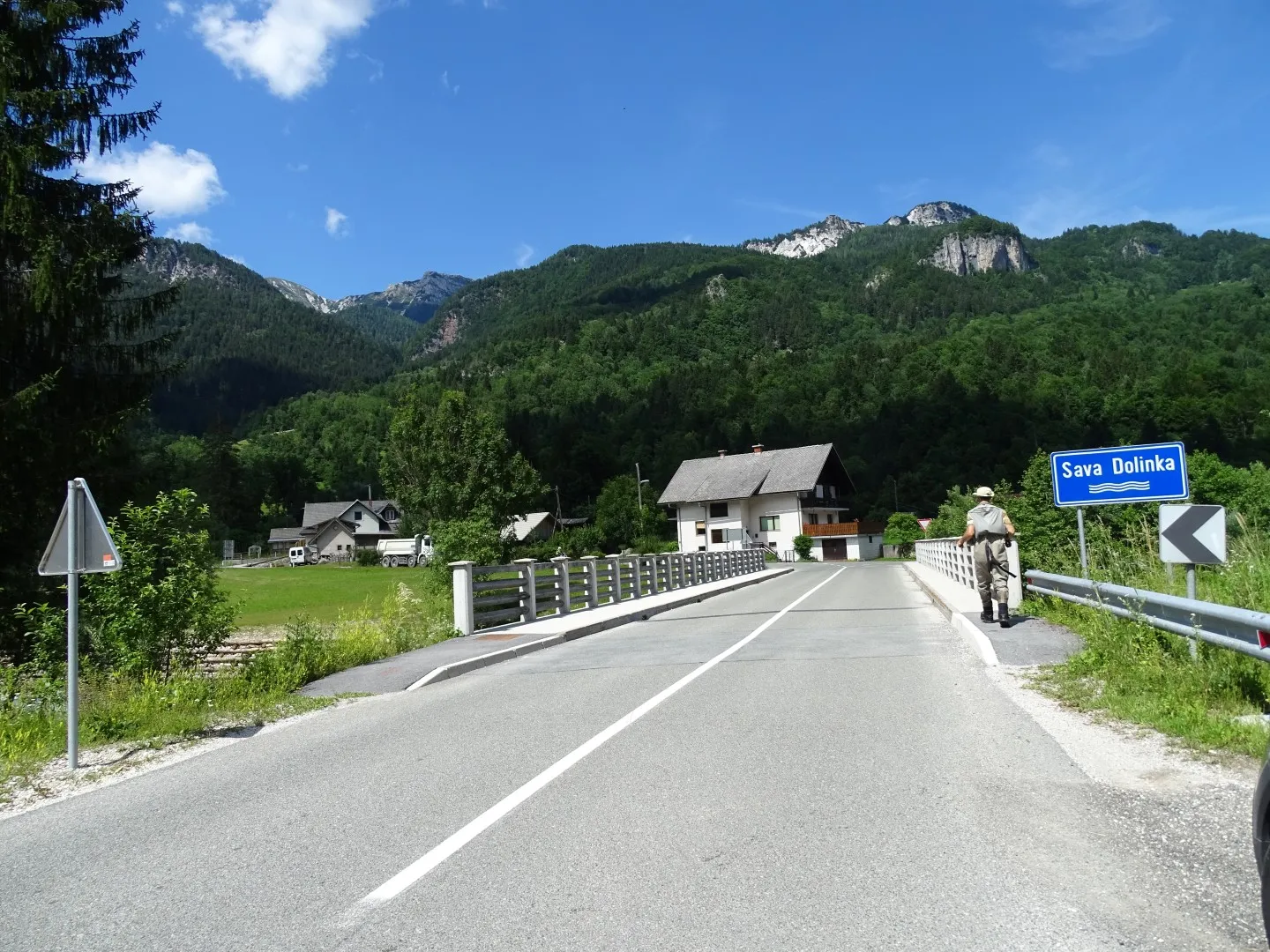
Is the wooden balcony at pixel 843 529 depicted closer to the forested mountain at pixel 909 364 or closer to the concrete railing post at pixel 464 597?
the forested mountain at pixel 909 364

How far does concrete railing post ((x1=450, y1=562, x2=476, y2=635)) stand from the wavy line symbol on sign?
10.1m

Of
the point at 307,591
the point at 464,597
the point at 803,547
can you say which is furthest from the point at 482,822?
the point at 803,547

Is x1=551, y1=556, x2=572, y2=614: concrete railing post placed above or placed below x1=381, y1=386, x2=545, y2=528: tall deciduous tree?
below

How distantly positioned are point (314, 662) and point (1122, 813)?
9.99 metres

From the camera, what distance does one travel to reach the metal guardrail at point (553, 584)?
16547mm

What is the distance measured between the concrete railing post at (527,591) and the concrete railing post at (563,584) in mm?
1614

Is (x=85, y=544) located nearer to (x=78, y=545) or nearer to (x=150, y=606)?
(x=78, y=545)

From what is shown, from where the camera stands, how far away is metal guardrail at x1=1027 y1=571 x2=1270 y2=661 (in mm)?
5953

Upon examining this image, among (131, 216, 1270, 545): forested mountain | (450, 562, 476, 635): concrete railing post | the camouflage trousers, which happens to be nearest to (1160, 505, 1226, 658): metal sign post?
the camouflage trousers

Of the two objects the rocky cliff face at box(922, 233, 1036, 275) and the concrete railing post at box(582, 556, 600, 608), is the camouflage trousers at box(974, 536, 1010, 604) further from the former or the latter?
the rocky cliff face at box(922, 233, 1036, 275)

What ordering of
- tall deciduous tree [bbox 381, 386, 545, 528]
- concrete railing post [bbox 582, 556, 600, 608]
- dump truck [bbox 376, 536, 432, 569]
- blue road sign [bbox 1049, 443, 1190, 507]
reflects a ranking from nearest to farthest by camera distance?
blue road sign [bbox 1049, 443, 1190, 507] → concrete railing post [bbox 582, 556, 600, 608] → tall deciduous tree [bbox 381, 386, 545, 528] → dump truck [bbox 376, 536, 432, 569]

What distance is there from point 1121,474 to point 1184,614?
5397mm

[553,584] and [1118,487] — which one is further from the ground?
[1118,487]

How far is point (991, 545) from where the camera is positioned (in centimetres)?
1272
